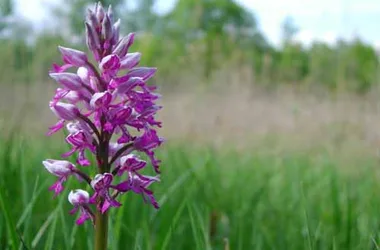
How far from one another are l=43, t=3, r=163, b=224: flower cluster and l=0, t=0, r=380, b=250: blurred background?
20 cm

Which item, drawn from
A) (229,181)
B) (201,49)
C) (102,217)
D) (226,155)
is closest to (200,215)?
(102,217)

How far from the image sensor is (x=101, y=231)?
87 cm

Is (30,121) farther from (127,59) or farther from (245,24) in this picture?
(245,24)

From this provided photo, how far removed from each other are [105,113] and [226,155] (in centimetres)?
501

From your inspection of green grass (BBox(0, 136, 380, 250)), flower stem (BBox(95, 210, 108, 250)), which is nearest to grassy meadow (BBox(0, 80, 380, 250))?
green grass (BBox(0, 136, 380, 250))

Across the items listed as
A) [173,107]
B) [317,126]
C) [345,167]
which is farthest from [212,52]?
[345,167]

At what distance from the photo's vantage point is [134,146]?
38.0 inches

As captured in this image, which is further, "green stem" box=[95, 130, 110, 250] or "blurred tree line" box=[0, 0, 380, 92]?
"blurred tree line" box=[0, 0, 380, 92]

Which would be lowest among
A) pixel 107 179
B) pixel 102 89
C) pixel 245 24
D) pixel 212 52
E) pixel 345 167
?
pixel 345 167

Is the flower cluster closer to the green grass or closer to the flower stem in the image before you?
the flower stem

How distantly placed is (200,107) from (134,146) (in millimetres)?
10375

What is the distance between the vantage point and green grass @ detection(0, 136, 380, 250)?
1271mm

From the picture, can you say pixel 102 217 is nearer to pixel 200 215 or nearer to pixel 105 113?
pixel 105 113

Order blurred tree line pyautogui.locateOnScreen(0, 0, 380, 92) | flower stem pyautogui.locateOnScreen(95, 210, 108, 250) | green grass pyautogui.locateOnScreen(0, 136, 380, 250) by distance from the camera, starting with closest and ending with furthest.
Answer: flower stem pyautogui.locateOnScreen(95, 210, 108, 250), green grass pyautogui.locateOnScreen(0, 136, 380, 250), blurred tree line pyautogui.locateOnScreen(0, 0, 380, 92)
